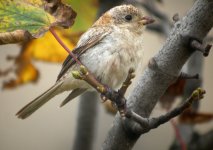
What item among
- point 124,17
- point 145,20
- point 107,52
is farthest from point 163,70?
point 124,17

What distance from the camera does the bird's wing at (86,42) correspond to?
93.5 inches

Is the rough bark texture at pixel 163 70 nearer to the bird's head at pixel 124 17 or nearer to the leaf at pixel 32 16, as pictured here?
the leaf at pixel 32 16

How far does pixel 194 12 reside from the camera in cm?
170

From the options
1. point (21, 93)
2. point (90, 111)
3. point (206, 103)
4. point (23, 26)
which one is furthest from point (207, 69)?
point (23, 26)

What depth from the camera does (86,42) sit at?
246cm

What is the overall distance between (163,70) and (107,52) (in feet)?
2.12

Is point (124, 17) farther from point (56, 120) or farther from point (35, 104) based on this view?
point (56, 120)

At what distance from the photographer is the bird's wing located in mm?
2375

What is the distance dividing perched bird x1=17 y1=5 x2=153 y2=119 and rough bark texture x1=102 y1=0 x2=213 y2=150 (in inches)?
19.8

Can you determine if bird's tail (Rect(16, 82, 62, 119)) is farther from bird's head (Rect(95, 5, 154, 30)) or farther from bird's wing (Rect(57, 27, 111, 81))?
bird's head (Rect(95, 5, 154, 30))

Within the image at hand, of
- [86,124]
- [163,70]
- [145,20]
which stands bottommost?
[86,124]

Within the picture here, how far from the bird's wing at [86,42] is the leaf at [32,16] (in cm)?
73

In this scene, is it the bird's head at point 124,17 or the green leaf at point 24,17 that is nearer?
the green leaf at point 24,17

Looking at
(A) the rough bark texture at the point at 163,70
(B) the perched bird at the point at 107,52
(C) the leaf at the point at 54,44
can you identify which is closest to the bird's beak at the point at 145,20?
(B) the perched bird at the point at 107,52
